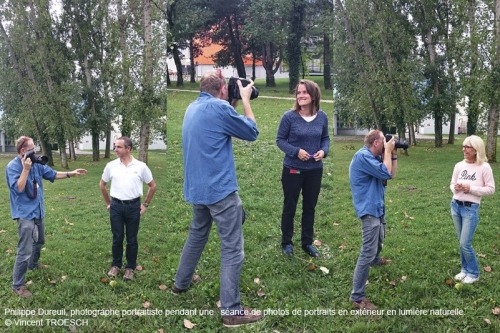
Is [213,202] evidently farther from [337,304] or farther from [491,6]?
[491,6]

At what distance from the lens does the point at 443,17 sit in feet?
11.8

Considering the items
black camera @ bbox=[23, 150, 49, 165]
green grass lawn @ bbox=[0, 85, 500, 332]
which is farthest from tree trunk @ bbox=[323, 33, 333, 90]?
black camera @ bbox=[23, 150, 49, 165]

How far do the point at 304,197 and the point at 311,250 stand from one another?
0.43 meters

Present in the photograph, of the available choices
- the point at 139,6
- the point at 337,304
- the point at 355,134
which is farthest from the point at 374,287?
the point at 139,6

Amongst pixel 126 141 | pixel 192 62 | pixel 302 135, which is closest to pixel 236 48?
pixel 192 62

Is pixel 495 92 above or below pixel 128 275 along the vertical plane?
above

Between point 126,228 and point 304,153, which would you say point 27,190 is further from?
point 304,153

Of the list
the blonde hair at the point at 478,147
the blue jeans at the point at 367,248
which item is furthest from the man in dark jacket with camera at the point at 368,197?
the blonde hair at the point at 478,147

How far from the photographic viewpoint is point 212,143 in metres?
2.78

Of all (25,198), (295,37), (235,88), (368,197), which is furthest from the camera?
(25,198)

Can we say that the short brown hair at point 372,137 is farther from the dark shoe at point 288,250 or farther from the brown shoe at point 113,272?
the brown shoe at point 113,272

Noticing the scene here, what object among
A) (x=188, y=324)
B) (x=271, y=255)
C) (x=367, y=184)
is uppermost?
(x=367, y=184)

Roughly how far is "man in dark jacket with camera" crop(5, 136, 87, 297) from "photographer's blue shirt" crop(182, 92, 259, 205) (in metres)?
1.14

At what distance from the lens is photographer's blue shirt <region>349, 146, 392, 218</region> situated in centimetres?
299
